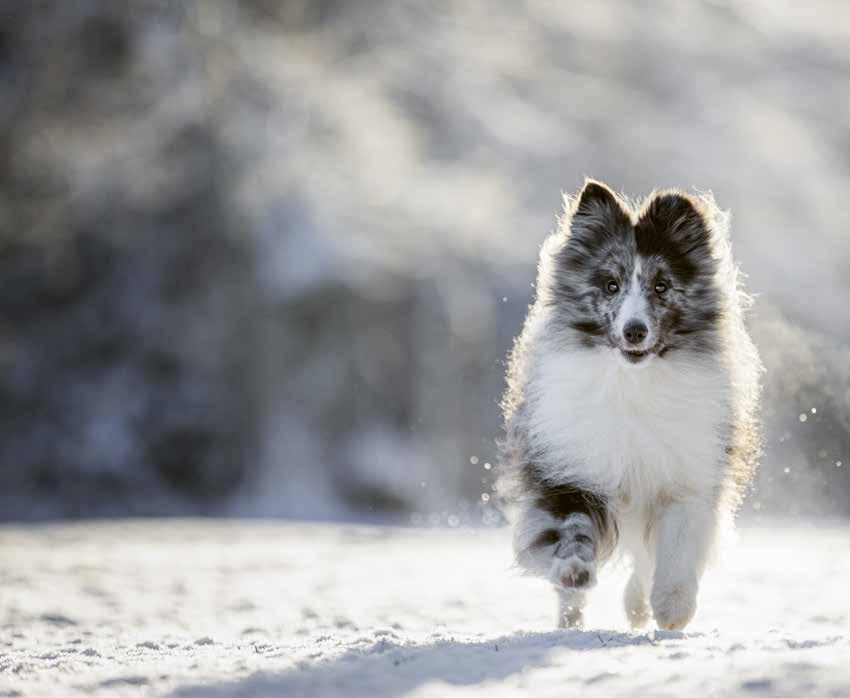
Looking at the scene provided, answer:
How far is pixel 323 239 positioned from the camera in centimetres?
→ 2794

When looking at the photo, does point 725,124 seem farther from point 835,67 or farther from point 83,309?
point 83,309

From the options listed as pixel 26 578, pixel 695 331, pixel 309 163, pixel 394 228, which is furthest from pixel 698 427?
pixel 309 163

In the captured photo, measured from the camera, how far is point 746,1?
177 ft

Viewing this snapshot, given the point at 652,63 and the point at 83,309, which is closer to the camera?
the point at 83,309

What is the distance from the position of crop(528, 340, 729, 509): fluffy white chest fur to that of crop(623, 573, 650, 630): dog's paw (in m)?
0.72

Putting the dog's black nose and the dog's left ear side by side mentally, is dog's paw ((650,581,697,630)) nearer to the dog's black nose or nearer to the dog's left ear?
the dog's black nose

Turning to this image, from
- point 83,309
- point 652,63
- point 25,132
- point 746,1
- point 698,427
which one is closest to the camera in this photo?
point 698,427

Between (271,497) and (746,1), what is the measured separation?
38968 mm

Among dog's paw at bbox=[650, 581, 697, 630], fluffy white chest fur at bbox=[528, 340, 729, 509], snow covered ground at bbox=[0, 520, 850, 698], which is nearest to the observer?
snow covered ground at bbox=[0, 520, 850, 698]

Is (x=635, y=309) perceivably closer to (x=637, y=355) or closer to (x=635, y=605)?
(x=637, y=355)

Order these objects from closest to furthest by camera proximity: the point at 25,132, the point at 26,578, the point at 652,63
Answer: the point at 26,578
the point at 25,132
the point at 652,63

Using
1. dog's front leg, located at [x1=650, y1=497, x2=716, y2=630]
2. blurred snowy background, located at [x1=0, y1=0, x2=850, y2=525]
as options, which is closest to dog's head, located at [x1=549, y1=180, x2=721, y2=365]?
dog's front leg, located at [x1=650, y1=497, x2=716, y2=630]

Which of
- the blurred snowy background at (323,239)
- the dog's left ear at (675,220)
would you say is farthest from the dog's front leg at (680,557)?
the blurred snowy background at (323,239)

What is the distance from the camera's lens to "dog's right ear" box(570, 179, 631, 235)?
6191 millimetres
